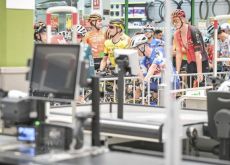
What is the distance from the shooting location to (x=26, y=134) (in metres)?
3.35

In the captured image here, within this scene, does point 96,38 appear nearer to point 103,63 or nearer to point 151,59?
point 103,63

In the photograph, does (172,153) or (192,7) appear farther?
(192,7)

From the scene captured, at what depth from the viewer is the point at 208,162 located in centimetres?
297

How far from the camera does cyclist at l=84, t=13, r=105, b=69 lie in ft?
33.9

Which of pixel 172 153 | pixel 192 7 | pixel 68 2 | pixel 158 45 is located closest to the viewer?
pixel 172 153

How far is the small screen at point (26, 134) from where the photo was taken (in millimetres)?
3320

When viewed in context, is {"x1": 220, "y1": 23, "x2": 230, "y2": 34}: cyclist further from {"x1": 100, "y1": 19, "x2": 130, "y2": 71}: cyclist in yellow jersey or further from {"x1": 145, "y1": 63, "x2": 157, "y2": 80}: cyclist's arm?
{"x1": 145, "y1": 63, "x2": 157, "y2": 80}: cyclist's arm

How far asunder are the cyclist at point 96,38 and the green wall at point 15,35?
5031mm

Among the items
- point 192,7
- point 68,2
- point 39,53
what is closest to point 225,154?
point 39,53

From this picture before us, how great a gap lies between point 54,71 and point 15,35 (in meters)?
2.08

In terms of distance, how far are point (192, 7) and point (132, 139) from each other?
10.8 meters

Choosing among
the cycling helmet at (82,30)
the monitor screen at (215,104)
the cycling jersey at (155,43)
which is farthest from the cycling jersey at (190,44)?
the monitor screen at (215,104)

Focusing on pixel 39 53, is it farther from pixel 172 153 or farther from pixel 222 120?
pixel 222 120

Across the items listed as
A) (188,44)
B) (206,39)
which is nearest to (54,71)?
(188,44)
